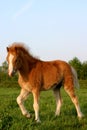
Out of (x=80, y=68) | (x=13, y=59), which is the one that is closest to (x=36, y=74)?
(x=13, y=59)

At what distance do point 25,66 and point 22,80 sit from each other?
442 millimetres

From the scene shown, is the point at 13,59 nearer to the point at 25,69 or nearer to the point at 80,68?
the point at 25,69

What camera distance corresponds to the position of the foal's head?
32.2ft

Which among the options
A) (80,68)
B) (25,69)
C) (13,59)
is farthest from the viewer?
(80,68)

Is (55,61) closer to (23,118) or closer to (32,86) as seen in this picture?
(32,86)

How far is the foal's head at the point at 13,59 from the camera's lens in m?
9.82

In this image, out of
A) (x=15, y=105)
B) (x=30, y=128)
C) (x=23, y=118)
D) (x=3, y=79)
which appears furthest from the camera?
(x=3, y=79)

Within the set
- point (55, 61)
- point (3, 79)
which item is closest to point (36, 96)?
point (55, 61)

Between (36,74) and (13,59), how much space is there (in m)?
1.19

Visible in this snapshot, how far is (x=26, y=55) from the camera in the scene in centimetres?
1098

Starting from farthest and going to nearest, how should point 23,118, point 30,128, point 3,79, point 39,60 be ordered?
point 3,79 < point 39,60 < point 23,118 < point 30,128

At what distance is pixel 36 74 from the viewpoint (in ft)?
35.4

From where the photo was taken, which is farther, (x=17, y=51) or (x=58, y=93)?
(x=58, y=93)

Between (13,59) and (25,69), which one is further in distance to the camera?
(25,69)
